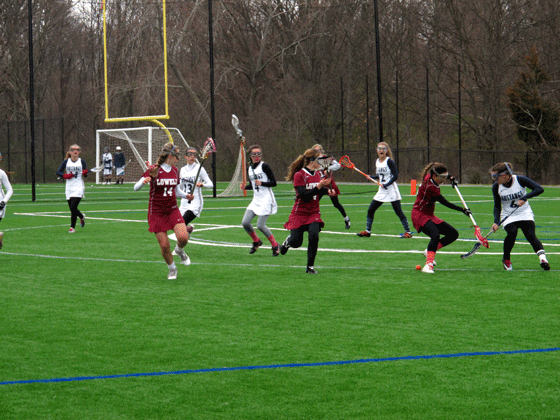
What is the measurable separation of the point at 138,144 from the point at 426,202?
1329 inches

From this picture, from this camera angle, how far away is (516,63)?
168ft

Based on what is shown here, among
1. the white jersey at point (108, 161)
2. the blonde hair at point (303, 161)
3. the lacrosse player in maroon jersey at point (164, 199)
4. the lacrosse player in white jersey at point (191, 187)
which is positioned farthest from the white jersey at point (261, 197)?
the white jersey at point (108, 161)

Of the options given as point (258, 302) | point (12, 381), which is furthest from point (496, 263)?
point (12, 381)

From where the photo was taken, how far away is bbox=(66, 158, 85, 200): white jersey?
65.2 ft

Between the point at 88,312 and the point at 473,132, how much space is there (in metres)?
49.6

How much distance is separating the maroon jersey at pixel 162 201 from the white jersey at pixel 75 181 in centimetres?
861

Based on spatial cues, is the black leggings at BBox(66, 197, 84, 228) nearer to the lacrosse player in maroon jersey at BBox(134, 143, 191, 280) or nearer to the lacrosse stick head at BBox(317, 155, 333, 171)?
the lacrosse player in maroon jersey at BBox(134, 143, 191, 280)

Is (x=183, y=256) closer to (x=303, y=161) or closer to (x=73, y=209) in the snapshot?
(x=303, y=161)

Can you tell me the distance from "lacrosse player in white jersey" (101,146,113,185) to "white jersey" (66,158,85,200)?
27408 mm

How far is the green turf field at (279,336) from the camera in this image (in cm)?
591

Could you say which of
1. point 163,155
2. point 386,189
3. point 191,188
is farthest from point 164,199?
point 386,189

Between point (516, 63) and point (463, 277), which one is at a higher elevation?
point (516, 63)

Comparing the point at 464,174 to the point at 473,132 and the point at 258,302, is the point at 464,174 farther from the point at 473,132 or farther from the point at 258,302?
the point at 258,302

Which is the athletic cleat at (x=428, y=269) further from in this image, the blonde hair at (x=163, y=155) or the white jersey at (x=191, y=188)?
the white jersey at (x=191, y=188)
